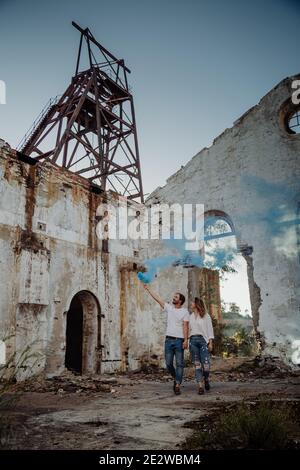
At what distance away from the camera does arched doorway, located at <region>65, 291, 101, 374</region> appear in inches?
384

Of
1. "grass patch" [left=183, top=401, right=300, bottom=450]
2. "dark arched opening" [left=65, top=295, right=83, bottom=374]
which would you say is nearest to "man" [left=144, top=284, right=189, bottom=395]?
"grass patch" [left=183, top=401, right=300, bottom=450]

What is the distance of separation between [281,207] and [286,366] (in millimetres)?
3975

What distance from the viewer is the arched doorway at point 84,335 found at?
32.0 feet

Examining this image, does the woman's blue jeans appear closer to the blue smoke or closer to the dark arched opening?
the blue smoke

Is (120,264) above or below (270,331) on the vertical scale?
above

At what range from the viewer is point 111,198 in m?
11.2

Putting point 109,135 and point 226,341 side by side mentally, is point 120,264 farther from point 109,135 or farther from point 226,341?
point 109,135

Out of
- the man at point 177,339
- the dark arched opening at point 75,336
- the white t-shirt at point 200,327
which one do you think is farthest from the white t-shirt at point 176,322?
the dark arched opening at point 75,336

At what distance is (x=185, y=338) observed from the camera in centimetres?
595

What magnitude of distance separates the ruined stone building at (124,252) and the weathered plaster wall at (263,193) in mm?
27

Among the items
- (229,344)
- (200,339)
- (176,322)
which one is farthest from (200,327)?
(229,344)

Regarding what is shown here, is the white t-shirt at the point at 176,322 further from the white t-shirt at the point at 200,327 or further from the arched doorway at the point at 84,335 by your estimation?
the arched doorway at the point at 84,335

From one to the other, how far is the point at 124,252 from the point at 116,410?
23.1 feet
